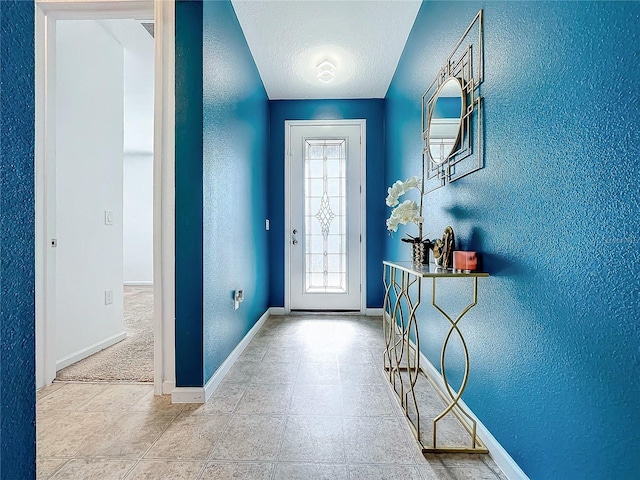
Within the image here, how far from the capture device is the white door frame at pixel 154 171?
1.66m

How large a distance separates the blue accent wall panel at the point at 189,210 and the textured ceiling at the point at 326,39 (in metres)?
0.84

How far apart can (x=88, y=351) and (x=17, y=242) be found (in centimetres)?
225

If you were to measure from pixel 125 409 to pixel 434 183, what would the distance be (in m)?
2.10

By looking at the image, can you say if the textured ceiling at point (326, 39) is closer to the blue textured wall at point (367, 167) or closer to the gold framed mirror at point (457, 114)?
the blue textured wall at point (367, 167)

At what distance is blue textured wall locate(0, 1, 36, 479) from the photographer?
0.51 m

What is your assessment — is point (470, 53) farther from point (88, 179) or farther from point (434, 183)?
point (88, 179)

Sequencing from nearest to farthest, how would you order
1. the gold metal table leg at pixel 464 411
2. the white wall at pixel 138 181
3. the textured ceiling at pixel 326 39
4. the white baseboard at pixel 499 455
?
the white baseboard at pixel 499 455 → the gold metal table leg at pixel 464 411 → the textured ceiling at pixel 326 39 → the white wall at pixel 138 181

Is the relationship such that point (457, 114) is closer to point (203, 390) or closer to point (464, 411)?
point (464, 411)

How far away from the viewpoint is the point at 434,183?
6.42ft

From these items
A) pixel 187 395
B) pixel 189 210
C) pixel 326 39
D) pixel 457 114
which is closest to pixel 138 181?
pixel 326 39

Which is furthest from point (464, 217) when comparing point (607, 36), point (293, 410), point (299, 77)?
point (299, 77)

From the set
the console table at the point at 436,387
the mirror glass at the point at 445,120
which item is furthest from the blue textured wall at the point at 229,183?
the mirror glass at the point at 445,120

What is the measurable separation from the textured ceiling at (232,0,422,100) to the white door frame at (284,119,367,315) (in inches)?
14.2

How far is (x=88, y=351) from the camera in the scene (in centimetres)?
229
